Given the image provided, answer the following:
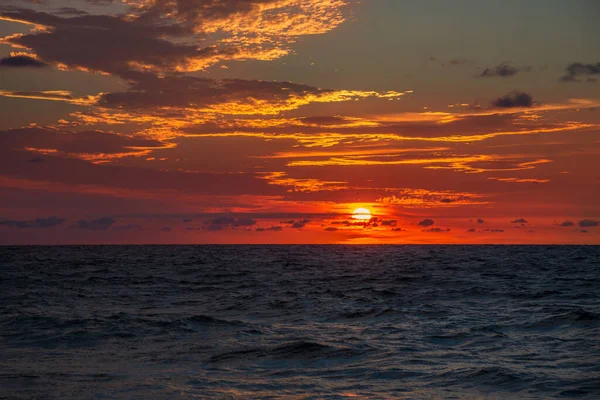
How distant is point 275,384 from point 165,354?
5846 millimetres

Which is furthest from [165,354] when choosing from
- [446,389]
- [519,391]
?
[519,391]

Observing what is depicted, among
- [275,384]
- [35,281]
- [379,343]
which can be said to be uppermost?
[275,384]

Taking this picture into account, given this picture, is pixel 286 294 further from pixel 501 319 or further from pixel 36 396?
pixel 36 396

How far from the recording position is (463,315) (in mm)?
31328

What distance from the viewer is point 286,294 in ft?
139

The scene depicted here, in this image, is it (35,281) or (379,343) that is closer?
(379,343)

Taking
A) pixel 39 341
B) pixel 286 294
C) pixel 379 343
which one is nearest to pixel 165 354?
pixel 39 341

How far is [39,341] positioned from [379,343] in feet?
41.1

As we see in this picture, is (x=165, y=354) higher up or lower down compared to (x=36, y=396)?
lower down

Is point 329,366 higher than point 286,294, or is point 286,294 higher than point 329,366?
point 329,366

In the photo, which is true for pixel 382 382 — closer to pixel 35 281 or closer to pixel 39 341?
pixel 39 341

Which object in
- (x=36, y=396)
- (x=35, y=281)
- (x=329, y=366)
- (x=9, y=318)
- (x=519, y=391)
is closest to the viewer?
(x=36, y=396)

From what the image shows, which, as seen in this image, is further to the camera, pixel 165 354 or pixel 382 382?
pixel 165 354

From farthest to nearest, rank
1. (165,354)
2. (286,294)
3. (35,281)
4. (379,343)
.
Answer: (35,281)
(286,294)
(379,343)
(165,354)
